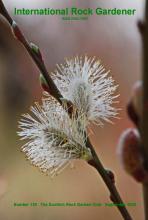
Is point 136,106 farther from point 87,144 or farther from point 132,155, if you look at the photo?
point 87,144

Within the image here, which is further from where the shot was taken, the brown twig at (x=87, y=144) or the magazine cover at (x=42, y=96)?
the magazine cover at (x=42, y=96)

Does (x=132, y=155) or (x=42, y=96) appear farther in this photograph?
(x=42, y=96)

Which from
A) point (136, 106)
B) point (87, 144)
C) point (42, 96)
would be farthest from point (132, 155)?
point (42, 96)

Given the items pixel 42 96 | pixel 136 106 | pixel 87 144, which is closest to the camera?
pixel 136 106

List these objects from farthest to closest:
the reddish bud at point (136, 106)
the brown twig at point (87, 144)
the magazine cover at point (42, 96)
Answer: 1. the magazine cover at point (42, 96)
2. the brown twig at point (87, 144)
3. the reddish bud at point (136, 106)

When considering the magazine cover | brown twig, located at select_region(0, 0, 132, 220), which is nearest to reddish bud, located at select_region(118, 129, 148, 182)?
brown twig, located at select_region(0, 0, 132, 220)

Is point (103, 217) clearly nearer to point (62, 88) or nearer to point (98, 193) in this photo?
point (98, 193)

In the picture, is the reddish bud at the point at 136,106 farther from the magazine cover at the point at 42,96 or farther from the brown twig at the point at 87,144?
the magazine cover at the point at 42,96

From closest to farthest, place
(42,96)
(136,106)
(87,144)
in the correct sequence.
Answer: (136,106)
(87,144)
(42,96)

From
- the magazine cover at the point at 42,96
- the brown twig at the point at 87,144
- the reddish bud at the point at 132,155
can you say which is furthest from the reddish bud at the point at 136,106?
the magazine cover at the point at 42,96
